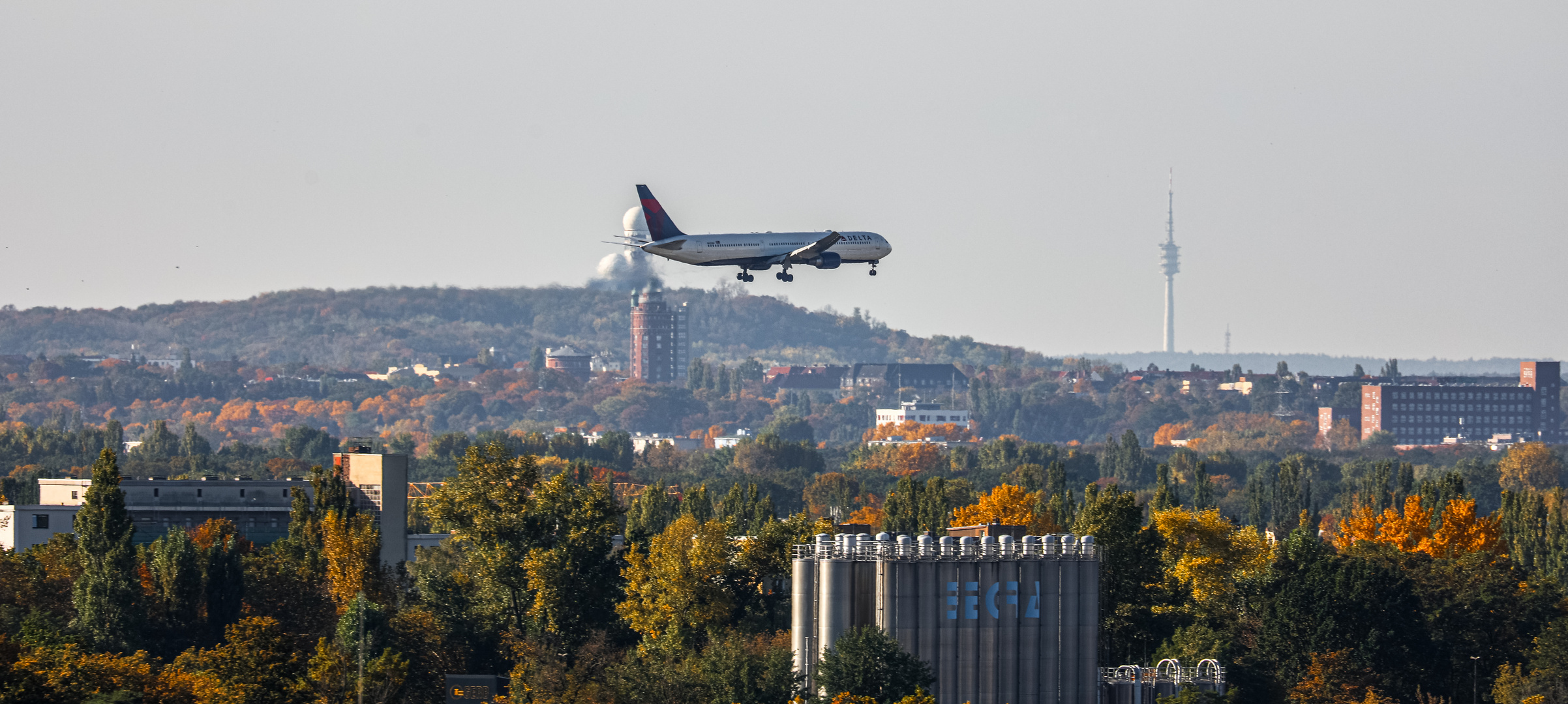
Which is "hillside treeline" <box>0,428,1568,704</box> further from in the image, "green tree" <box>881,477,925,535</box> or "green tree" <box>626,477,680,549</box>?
"green tree" <box>626,477,680,549</box>

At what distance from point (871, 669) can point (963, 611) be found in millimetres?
6043

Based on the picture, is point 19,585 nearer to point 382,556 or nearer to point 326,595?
point 326,595

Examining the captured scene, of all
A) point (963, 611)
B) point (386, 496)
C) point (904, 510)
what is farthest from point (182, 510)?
point (963, 611)

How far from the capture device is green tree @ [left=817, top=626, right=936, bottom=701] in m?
86.9

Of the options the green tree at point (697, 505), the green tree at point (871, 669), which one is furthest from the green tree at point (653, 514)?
the green tree at point (871, 669)

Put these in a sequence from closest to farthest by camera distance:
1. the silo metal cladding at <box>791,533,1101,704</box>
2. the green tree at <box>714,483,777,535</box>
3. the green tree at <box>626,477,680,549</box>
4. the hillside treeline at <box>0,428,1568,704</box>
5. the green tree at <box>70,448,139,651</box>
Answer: the silo metal cladding at <box>791,533,1101,704</box>
the hillside treeline at <box>0,428,1568,704</box>
the green tree at <box>70,448,139,651</box>
the green tree at <box>714,483,777,535</box>
the green tree at <box>626,477,680,549</box>

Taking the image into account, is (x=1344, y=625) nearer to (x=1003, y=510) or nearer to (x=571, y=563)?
(x=571, y=563)

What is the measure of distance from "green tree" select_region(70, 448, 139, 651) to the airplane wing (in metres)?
61.5

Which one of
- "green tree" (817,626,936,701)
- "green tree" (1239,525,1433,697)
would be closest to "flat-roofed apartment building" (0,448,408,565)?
"green tree" (1239,525,1433,697)

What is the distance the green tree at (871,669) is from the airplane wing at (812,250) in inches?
2998

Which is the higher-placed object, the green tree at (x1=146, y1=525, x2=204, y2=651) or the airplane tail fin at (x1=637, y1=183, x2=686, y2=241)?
the airplane tail fin at (x1=637, y1=183, x2=686, y2=241)

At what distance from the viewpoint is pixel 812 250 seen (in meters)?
164

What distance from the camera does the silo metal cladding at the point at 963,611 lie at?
91375 mm

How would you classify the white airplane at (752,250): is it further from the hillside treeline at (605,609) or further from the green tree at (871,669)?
the green tree at (871,669)
